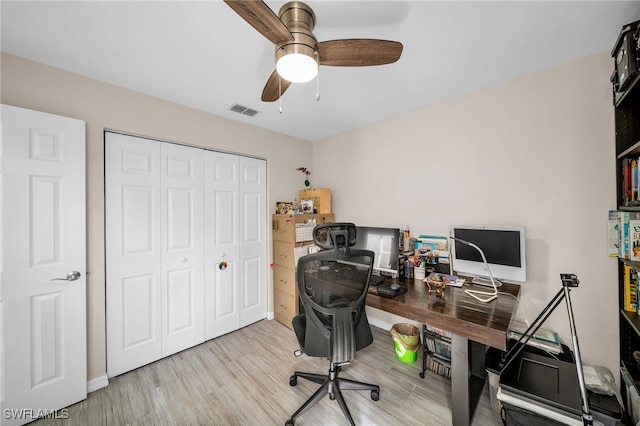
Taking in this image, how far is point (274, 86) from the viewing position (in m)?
1.49

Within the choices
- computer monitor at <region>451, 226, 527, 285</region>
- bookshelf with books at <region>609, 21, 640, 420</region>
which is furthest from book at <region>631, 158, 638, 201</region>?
computer monitor at <region>451, 226, 527, 285</region>

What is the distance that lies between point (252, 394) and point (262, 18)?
2381mm

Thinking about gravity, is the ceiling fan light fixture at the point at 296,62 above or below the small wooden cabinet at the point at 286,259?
above

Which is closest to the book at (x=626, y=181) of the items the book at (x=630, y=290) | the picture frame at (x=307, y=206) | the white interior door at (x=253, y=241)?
the book at (x=630, y=290)

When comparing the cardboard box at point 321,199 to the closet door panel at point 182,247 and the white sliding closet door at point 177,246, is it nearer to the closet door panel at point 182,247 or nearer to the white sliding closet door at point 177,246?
the white sliding closet door at point 177,246

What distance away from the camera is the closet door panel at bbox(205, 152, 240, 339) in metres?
2.56

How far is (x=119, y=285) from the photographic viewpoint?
202cm

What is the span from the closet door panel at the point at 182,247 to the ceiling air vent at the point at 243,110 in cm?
60

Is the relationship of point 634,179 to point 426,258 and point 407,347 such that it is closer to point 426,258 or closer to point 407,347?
point 426,258

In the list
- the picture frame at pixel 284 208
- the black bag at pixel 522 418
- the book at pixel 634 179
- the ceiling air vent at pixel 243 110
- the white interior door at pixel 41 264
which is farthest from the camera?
the picture frame at pixel 284 208

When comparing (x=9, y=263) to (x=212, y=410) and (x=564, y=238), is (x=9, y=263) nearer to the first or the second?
(x=212, y=410)

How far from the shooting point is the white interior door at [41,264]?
1.50 meters

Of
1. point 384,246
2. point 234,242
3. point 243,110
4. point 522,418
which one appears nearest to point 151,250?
point 234,242

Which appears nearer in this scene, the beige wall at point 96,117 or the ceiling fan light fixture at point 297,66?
the ceiling fan light fixture at point 297,66
